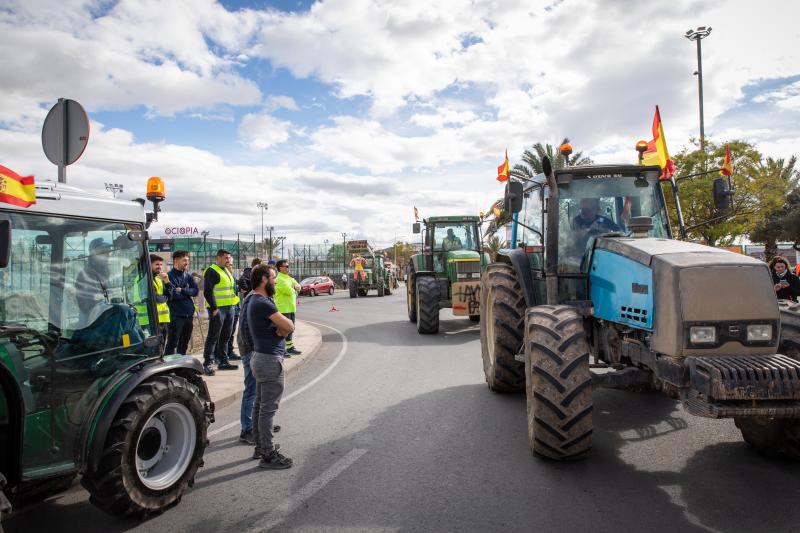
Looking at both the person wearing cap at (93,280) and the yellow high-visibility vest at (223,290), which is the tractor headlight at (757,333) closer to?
the person wearing cap at (93,280)

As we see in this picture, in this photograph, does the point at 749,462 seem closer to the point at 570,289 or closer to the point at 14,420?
the point at 570,289

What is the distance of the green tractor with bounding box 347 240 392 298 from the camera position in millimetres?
31141

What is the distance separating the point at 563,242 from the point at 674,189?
1.36m

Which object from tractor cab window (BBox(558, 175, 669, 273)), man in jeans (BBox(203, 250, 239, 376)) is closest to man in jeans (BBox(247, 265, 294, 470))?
tractor cab window (BBox(558, 175, 669, 273))

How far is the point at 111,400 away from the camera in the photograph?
3.57 m

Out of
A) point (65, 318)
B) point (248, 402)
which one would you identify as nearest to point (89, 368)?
point (65, 318)

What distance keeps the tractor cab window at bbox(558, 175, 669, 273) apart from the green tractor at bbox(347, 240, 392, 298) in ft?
84.2

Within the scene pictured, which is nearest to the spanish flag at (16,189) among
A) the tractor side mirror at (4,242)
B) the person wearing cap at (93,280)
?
the tractor side mirror at (4,242)

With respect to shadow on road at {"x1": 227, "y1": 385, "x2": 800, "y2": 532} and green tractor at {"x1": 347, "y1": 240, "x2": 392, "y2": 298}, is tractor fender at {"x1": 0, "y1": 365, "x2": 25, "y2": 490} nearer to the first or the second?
shadow on road at {"x1": 227, "y1": 385, "x2": 800, "y2": 532}

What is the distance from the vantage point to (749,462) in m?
4.33

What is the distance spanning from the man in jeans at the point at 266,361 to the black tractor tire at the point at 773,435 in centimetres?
381

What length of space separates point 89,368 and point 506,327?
14.0ft

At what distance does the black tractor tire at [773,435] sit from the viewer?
13.6 feet

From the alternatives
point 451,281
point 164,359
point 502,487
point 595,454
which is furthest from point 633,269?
point 451,281
